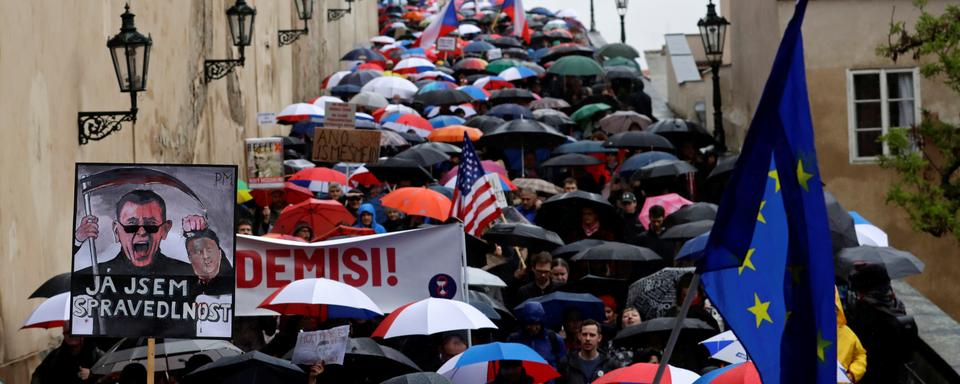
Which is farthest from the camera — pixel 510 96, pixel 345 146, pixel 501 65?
pixel 501 65

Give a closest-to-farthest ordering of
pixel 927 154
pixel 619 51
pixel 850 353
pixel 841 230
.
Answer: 1. pixel 850 353
2. pixel 841 230
3. pixel 927 154
4. pixel 619 51

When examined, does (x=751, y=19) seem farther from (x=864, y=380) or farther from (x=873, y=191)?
(x=864, y=380)

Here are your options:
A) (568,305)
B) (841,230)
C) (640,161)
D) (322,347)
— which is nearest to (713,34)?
(640,161)

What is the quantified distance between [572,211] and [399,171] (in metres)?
3.45

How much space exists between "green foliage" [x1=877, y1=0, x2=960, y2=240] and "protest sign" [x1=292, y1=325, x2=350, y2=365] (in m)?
11.0

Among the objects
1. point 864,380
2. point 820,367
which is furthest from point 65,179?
point 820,367

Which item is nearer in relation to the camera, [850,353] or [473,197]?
[850,353]

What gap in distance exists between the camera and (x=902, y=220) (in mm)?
24047

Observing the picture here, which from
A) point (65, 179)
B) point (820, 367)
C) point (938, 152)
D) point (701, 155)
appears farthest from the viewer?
point (701, 155)

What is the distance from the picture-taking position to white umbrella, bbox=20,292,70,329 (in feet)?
38.7

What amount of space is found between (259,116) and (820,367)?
16534mm

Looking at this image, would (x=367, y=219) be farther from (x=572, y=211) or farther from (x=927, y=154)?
(x=927, y=154)

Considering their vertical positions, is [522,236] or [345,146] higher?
[345,146]

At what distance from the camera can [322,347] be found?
10898mm
